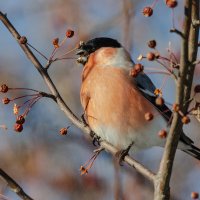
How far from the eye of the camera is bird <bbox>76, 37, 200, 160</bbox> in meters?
3.33

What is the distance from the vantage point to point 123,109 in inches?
131

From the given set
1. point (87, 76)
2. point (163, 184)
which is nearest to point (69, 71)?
point (87, 76)

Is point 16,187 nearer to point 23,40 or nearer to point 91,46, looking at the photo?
point 23,40

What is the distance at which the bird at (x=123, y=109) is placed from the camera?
10.9ft

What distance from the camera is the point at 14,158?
453 centimetres

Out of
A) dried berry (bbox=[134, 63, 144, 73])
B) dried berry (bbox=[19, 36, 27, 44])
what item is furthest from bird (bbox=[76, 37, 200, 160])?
dried berry (bbox=[134, 63, 144, 73])

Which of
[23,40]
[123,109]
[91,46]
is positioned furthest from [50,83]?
[91,46]

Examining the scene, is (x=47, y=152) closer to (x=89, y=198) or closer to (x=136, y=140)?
(x=89, y=198)

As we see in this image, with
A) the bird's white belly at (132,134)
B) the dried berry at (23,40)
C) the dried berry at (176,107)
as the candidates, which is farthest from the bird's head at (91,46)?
the dried berry at (176,107)

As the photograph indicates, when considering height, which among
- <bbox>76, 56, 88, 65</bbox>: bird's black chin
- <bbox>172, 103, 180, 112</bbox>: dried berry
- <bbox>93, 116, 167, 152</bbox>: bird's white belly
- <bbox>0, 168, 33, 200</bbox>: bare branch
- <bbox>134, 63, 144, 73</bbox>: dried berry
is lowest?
<bbox>93, 116, 167, 152</bbox>: bird's white belly

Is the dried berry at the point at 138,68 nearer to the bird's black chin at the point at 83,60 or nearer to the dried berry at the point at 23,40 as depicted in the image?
the dried berry at the point at 23,40

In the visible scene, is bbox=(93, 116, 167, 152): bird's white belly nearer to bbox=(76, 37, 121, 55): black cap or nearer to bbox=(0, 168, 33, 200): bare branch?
bbox=(76, 37, 121, 55): black cap

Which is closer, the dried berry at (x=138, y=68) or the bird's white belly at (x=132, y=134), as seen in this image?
the dried berry at (x=138, y=68)

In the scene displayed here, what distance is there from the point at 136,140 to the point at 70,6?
2.03 meters
